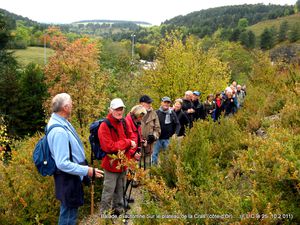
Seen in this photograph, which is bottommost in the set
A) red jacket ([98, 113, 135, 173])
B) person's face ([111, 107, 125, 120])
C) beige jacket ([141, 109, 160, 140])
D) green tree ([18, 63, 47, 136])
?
green tree ([18, 63, 47, 136])

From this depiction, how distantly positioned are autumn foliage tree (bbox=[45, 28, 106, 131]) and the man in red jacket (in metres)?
19.2

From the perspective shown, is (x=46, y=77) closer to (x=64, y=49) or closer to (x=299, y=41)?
(x=64, y=49)

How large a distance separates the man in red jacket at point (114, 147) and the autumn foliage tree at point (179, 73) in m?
14.3

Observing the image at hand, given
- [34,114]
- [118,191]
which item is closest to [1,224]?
[118,191]

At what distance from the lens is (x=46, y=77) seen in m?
26.8

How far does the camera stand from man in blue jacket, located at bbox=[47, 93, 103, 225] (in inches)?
121

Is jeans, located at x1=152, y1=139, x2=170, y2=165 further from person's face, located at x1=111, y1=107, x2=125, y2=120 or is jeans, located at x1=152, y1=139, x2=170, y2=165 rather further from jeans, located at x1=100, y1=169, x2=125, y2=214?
person's face, located at x1=111, y1=107, x2=125, y2=120

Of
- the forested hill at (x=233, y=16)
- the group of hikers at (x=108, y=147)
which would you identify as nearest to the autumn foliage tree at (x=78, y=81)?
the group of hikers at (x=108, y=147)

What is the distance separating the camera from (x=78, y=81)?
24.8m

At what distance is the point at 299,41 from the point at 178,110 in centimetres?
8047

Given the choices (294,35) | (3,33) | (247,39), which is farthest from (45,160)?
(294,35)

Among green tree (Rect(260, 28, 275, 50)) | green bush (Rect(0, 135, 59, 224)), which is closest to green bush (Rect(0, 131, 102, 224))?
green bush (Rect(0, 135, 59, 224))

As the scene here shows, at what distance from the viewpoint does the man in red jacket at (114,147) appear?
13.0 feet

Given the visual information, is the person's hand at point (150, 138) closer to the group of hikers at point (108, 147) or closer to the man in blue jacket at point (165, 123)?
the group of hikers at point (108, 147)
